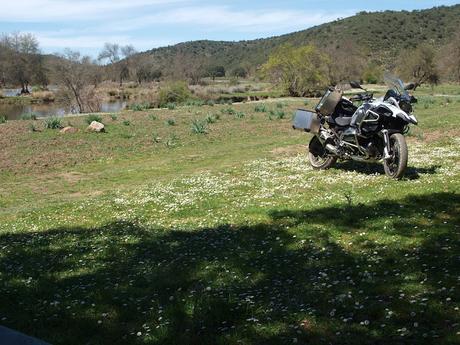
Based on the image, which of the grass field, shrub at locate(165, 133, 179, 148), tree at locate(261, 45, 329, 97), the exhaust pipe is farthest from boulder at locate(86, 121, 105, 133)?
tree at locate(261, 45, 329, 97)

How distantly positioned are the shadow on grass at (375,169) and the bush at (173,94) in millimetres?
41596

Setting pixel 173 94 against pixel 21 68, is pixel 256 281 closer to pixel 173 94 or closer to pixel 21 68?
pixel 173 94

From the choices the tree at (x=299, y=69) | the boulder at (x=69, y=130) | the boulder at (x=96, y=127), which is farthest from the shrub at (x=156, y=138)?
the tree at (x=299, y=69)

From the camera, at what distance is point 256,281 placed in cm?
605

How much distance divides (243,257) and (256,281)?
36.7 inches

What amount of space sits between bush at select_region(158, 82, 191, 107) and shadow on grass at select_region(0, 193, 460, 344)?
153 feet

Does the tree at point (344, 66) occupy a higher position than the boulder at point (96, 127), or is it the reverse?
the tree at point (344, 66)

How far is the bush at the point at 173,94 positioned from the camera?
2151 inches

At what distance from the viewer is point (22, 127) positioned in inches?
1056

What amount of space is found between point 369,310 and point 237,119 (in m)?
26.7

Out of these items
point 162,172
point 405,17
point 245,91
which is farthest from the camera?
point 405,17

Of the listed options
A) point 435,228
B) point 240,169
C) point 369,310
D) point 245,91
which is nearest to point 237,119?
point 240,169

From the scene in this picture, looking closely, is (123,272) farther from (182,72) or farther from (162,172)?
(182,72)

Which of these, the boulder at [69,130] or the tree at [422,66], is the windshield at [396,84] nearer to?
the boulder at [69,130]
